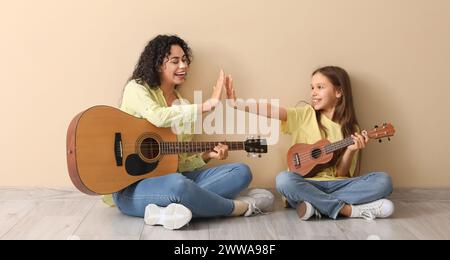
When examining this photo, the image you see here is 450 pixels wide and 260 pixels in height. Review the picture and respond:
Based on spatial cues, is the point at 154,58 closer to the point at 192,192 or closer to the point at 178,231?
the point at 192,192

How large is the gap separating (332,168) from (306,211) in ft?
1.02

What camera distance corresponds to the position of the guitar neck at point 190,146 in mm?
2377

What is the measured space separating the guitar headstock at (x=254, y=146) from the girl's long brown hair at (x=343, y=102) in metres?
0.29

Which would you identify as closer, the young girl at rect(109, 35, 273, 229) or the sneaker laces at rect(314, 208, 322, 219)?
the young girl at rect(109, 35, 273, 229)

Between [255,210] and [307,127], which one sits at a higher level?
[307,127]

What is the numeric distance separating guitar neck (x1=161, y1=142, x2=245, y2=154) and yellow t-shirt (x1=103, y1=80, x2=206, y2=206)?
0.09 meters

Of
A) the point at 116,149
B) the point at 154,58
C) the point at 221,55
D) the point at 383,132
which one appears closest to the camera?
the point at 116,149

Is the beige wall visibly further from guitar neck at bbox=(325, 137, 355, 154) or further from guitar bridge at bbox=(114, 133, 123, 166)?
guitar bridge at bbox=(114, 133, 123, 166)

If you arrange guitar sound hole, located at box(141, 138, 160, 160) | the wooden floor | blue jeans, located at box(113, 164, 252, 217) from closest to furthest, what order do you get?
the wooden floor → blue jeans, located at box(113, 164, 252, 217) → guitar sound hole, located at box(141, 138, 160, 160)

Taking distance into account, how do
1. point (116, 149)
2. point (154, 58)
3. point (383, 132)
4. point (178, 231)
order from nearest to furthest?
1. point (178, 231)
2. point (116, 149)
3. point (383, 132)
4. point (154, 58)

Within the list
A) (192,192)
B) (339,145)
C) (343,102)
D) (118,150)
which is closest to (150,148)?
(118,150)

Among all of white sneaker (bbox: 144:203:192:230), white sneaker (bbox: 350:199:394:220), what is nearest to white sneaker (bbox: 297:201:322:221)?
white sneaker (bbox: 350:199:394:220)

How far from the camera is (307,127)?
2580 mm

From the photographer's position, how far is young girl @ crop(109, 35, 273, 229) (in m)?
2.23
